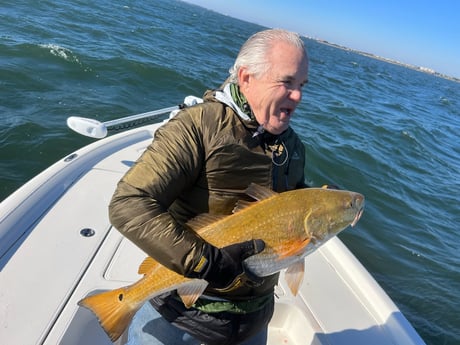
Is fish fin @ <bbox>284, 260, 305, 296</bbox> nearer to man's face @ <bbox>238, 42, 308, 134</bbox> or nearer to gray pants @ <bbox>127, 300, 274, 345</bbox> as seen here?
gray pants @ <bbox>127, 300, 274, 345</bbox>

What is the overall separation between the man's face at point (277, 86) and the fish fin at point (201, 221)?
2.05 feet

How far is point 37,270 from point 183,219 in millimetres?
1606

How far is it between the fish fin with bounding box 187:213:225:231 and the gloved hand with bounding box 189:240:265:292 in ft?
0.78

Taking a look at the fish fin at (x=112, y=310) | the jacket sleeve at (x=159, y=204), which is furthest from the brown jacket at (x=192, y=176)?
the fish fin at (x=112, y=310)

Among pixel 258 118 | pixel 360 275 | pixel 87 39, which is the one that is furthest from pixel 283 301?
pixel 87 39

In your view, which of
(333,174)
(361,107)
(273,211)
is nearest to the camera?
(273,211)

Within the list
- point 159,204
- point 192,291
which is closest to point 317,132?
point 192,291

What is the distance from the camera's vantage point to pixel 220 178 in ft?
7.62

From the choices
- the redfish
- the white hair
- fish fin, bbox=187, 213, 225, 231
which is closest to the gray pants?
the redfish

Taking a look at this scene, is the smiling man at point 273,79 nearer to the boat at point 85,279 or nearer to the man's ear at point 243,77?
the man's ear at point 243,77

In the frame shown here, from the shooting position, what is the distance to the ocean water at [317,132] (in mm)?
7840

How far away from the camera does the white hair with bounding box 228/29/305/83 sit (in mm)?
2250

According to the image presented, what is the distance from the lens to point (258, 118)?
237 centimetres

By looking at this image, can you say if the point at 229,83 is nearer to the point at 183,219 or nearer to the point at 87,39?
the point at 183,219
